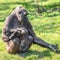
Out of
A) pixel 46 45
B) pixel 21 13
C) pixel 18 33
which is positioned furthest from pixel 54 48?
pixel 21 13

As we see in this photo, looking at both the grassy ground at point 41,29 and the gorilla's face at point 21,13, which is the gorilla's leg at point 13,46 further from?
the gorilla's face at point 21,13

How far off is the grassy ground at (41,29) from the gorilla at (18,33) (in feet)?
0.88

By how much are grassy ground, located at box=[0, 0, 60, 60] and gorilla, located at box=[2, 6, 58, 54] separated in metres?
0.27

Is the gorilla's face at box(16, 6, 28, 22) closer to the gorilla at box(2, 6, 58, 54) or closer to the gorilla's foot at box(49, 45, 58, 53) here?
the gorilla at box(2, 6, 58, 54)

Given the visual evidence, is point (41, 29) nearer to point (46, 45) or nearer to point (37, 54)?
point (46, 45)

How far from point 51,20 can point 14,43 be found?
943cm

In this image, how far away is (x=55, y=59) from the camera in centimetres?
1391

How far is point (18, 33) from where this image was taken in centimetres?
1402

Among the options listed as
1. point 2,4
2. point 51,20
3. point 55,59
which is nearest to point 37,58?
point 55,59

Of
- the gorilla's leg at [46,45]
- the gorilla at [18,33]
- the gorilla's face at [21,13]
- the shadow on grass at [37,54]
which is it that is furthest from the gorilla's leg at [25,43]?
the gorilla's face at [21,13]

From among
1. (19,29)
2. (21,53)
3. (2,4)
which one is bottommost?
(2,4)

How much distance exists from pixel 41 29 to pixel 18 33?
606 cm

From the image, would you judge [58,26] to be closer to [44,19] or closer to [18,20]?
[44,19]

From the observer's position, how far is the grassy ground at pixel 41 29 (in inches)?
551
